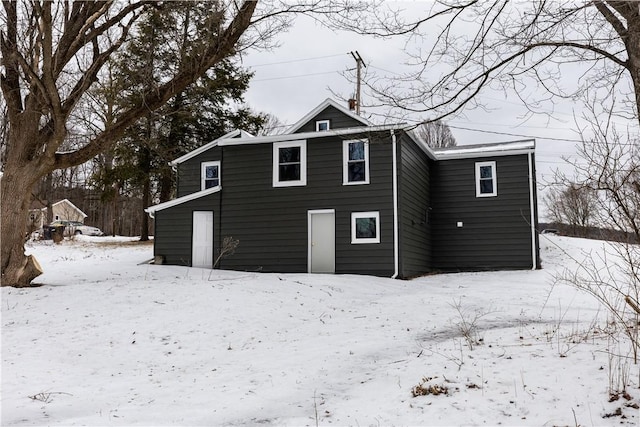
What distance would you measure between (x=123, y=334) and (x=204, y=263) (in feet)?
31.7

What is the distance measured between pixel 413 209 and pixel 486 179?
3.60 meters

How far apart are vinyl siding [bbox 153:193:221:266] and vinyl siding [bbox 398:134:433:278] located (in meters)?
6.29

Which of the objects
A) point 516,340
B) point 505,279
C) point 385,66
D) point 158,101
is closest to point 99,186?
point 158,101

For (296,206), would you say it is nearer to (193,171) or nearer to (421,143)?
(421,143)

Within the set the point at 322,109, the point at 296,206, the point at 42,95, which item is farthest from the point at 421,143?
the point at 42,95

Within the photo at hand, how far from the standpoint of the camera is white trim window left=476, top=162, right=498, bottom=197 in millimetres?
17172

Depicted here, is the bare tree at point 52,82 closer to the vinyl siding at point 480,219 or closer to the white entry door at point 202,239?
the white entry door at point 202,239

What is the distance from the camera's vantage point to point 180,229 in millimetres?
16828

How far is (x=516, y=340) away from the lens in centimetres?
566

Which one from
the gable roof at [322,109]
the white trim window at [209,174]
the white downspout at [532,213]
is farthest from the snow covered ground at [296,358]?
the white trim window at [209,174]

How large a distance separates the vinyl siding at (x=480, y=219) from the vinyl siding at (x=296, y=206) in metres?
4.35

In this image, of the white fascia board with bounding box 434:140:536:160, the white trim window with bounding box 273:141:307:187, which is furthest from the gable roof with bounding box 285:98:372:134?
the white fascia board with bounding box 434:140:536:160

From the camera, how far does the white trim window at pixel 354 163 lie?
14.7 metres

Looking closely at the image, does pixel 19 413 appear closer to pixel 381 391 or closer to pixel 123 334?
pixel 123 334
